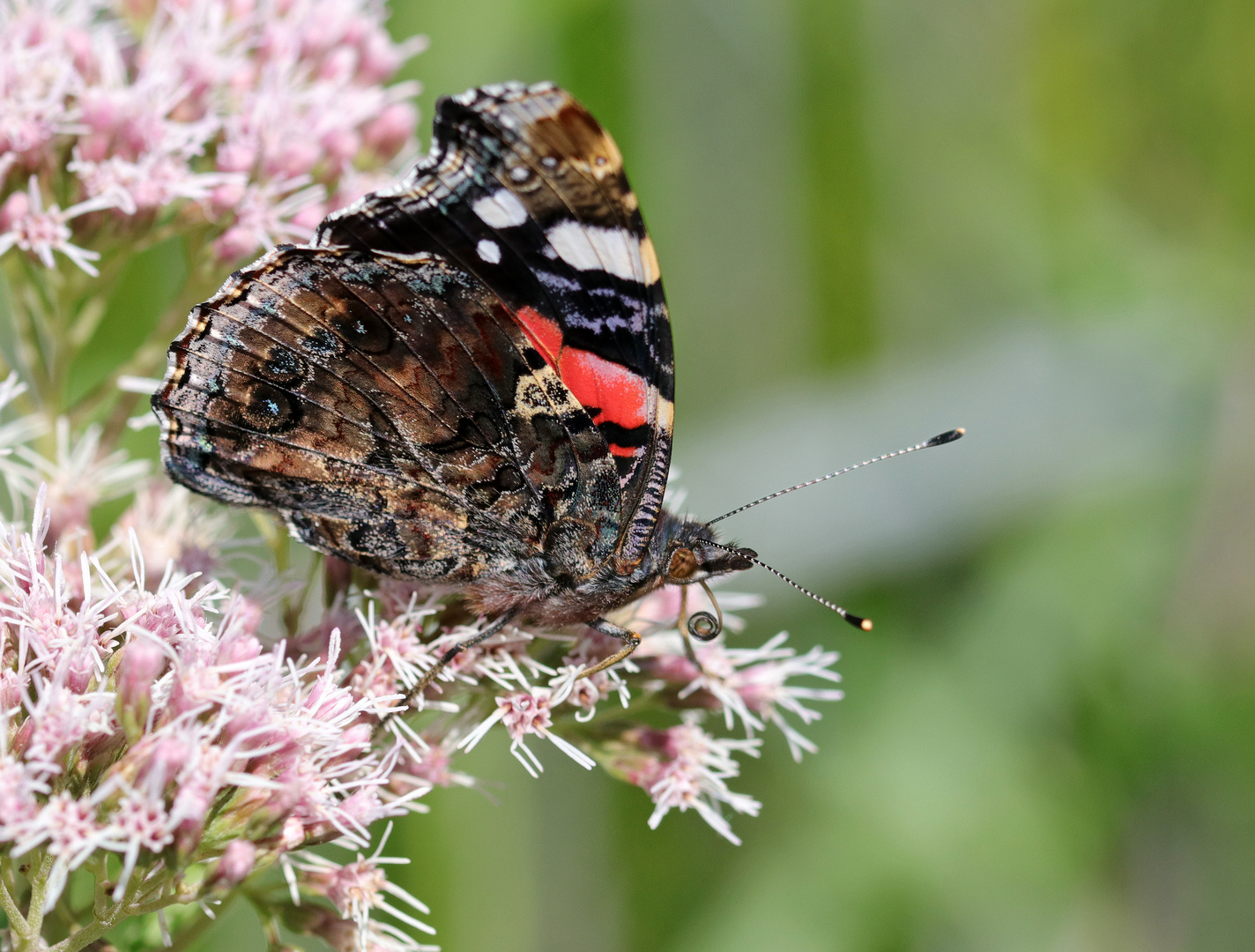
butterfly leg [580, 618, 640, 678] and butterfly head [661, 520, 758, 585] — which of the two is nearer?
butterfly leg [580, 618, 640, 678]

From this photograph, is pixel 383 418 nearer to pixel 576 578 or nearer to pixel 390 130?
pixel 576 578

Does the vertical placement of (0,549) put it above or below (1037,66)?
below

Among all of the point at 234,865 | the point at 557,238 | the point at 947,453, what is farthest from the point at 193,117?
the point at 947,453

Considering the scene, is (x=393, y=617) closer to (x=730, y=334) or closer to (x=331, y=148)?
(x=331, y=148)

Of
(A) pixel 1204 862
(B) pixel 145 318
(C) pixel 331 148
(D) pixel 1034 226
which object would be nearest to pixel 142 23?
(C) pixel 331 148

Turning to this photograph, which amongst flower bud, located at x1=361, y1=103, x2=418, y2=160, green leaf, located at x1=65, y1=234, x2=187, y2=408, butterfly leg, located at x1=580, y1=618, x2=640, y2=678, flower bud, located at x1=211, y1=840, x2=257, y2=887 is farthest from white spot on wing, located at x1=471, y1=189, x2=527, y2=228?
green leaf, located at x1=65, y1=234, x2=187, y2=408

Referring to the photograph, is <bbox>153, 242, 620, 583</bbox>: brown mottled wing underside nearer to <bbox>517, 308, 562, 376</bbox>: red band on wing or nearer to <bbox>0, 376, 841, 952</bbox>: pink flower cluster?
<bbox>517, 308, 562, 376</bbox>: red band on wing
